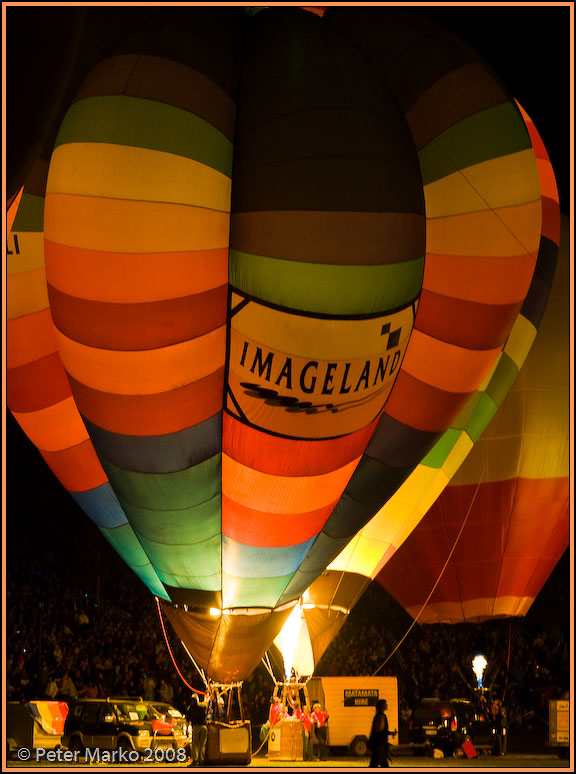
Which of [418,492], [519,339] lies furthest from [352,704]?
[519,339]

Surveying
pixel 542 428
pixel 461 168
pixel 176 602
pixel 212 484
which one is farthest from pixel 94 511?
pixel 542 428

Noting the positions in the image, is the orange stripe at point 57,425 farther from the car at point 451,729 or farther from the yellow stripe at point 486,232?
the car at point 451,729

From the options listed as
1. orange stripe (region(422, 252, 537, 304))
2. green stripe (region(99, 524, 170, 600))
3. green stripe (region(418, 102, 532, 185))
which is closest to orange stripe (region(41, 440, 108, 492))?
green stripe (region(99, 524, 170, 600))

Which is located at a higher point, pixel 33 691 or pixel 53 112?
pixel 53 112

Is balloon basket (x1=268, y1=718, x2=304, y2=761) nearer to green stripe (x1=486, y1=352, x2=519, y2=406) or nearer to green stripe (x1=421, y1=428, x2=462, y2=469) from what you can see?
green stripe (x1=421, y1=428, x2=462, y2=469)

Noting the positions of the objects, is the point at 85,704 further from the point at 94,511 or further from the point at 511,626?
the point at 511,626

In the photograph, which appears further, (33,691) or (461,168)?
(33,691)

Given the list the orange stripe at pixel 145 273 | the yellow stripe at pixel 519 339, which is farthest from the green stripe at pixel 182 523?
the yellow stripe at pixel 519 339
